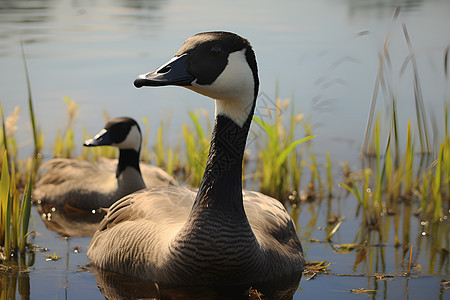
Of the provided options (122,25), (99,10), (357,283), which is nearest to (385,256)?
(357,283)

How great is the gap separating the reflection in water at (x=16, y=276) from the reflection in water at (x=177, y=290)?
0.62m

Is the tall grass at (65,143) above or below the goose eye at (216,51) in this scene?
below

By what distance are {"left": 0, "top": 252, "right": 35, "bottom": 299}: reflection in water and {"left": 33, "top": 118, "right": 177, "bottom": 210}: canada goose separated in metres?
2.02

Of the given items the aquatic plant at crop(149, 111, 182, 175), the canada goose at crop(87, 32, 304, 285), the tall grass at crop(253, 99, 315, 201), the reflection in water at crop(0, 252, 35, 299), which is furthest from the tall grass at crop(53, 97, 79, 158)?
the canada goose at crop(87, 32, 304, 285)

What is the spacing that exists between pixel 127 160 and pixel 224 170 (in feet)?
11.0

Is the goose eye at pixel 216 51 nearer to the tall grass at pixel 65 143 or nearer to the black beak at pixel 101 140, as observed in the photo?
the black beak at pixel 101 140

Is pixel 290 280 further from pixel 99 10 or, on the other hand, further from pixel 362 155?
pixel 99 10

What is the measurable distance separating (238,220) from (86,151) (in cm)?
511

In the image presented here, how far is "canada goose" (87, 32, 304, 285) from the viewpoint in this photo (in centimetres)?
512

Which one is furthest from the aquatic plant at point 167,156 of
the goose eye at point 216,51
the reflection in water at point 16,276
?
the goose eye at point 216,51

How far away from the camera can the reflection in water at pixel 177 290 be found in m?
5.52

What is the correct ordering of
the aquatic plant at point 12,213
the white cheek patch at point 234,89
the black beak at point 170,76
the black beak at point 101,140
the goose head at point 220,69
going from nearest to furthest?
the black beak at point 170,76, the goose head at point 220,69, the white cheek patch at point 234,89, the aquatic plant at point 12,213, the black beak at point 101,140

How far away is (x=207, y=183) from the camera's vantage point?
5.45 m

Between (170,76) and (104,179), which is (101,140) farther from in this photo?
(170,76)
